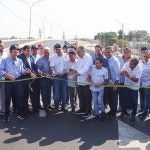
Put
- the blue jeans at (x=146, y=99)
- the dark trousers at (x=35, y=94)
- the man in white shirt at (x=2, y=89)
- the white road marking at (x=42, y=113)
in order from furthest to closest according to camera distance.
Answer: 1. the dark trousers at (x=35, y=94)
2. the white road marking at (x=42, y=113)
3. the man in white shirt at (x=2, y=89)
4. the blue jeans at (x=146, y=99)

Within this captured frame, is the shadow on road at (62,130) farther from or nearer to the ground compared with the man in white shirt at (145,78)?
nearer to the ground

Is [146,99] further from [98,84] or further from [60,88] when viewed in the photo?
[60,88]

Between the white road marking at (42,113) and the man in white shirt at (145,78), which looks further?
the white road marking at (42,113)

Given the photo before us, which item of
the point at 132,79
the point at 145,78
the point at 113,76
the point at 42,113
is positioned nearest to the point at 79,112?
the point at 42,113

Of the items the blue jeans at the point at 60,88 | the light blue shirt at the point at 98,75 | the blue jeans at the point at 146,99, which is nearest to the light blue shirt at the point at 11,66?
the blue jeans at the point at 60,88

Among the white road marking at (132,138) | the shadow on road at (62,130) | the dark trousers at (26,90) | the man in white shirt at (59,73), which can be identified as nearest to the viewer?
the white road marking at (132,138)

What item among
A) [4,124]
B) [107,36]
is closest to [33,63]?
[4,124]

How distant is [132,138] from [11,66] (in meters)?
3.35

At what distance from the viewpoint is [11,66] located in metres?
8.26

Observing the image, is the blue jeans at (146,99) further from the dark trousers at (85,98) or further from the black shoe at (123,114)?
the dark trousers at (85,98)

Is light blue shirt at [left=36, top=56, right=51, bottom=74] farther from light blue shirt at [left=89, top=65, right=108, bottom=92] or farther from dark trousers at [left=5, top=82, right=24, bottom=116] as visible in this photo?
light blue shirt at [left=89, top=65, right=108, bottom=92]

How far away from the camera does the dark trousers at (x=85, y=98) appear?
8.79 meters

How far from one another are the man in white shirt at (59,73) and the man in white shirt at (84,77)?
0.48 meters

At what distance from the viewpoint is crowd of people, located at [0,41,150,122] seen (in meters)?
8.38
